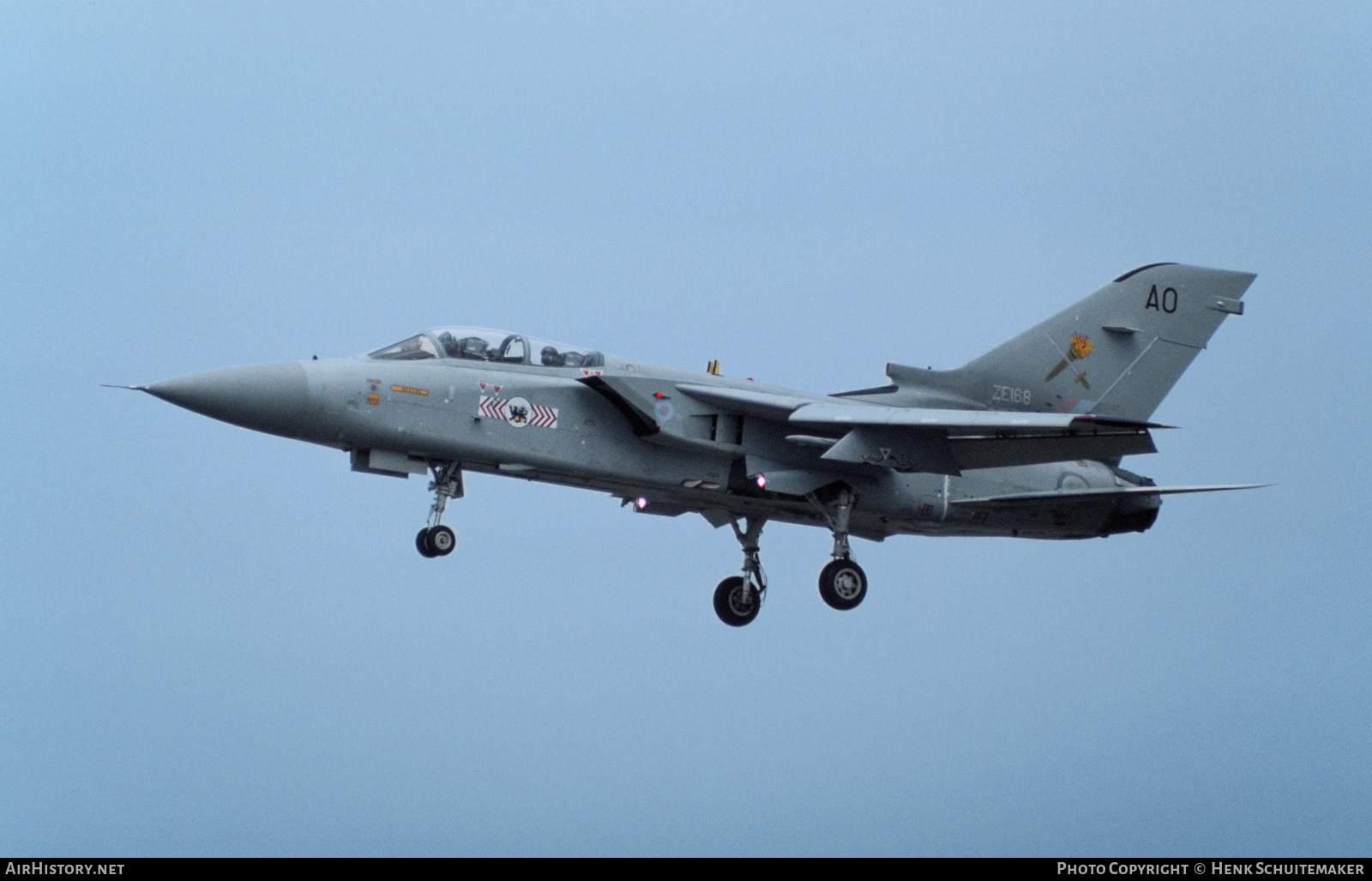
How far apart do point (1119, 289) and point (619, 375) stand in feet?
24.3

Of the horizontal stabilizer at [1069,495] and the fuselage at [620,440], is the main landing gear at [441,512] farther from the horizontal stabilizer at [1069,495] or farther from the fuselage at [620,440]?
the horizontal stabilizer at [1069,495]

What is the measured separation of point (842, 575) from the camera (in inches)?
784

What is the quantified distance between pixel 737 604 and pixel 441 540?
4.76m

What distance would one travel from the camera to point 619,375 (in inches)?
744

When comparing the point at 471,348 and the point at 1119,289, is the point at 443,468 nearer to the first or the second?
the point at 471,348

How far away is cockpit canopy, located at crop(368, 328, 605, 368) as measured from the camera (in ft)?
60.8

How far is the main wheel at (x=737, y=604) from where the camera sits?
21484mm

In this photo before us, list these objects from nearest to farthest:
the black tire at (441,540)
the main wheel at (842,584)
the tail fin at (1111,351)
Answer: the black tire at (441,540) → the main wheel at (842,584) → the tail fin at (1111,351)

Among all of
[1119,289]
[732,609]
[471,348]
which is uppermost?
[1119,289]

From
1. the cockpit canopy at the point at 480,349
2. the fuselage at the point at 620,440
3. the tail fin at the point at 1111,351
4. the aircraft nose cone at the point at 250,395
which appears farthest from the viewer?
the tail fin at the point at 1111,351

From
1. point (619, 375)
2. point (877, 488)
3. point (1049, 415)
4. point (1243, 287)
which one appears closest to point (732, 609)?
point (877, 488)

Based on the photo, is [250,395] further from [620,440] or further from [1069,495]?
[1069,495]

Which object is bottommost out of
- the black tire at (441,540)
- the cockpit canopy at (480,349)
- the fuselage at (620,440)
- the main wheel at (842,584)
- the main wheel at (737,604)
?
the main wheel at (737,604)

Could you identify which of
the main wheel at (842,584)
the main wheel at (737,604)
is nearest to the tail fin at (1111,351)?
the main wheel at (842,584)
